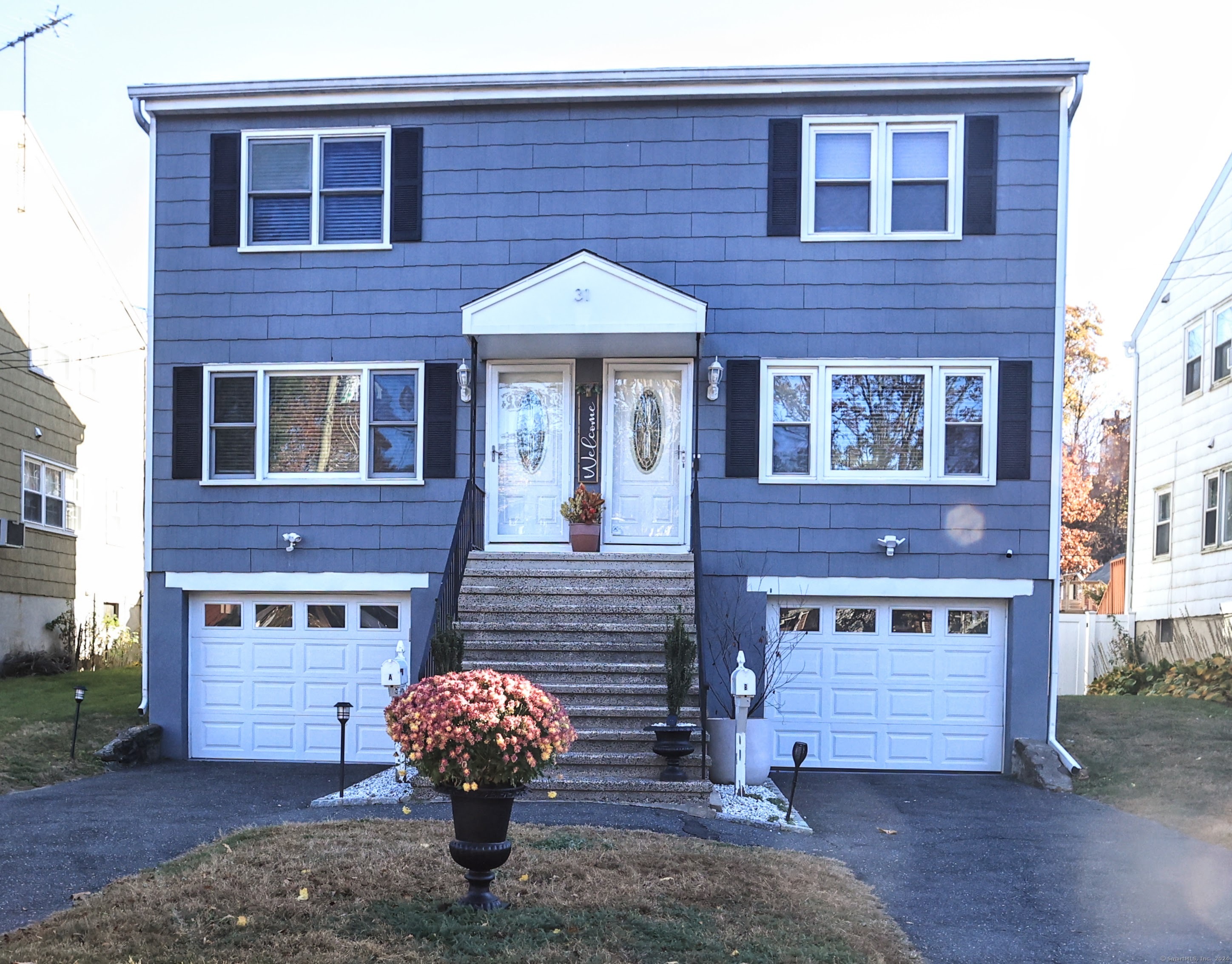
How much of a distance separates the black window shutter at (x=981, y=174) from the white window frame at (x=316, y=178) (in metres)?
5.65

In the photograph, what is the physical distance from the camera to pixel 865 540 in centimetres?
1173

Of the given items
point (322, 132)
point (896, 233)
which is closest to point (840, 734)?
point (896, 233)

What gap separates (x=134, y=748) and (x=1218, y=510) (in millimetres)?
13364

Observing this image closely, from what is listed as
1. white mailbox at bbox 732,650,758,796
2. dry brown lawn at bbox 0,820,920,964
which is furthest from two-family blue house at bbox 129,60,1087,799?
dry brown lawn at bbox 0,820,920,964

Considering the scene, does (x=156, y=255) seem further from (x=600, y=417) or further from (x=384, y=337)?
(x=600, y=417)

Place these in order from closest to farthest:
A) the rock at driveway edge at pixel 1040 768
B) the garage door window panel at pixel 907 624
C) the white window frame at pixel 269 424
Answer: the rock at driveway edge at pixel 1040 768, the garage door window panel at pixel 907 624, the white window frame at pixel 269 424

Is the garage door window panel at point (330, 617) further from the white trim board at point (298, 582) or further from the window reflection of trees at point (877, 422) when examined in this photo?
the window reflection of trees at point (877, 422)

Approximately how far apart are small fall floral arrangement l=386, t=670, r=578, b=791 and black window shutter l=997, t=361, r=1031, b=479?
7395 millimetres

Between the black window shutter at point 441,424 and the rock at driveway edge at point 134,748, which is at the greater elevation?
the black window shutter at point 441,424

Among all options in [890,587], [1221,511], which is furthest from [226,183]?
[1221,511]

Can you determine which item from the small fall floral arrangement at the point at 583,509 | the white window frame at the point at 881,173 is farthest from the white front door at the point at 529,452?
the white window frame at the point at 881,173

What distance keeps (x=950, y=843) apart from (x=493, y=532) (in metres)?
5.69

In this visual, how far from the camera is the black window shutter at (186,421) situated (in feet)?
40.4

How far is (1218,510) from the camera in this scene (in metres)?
15.9
